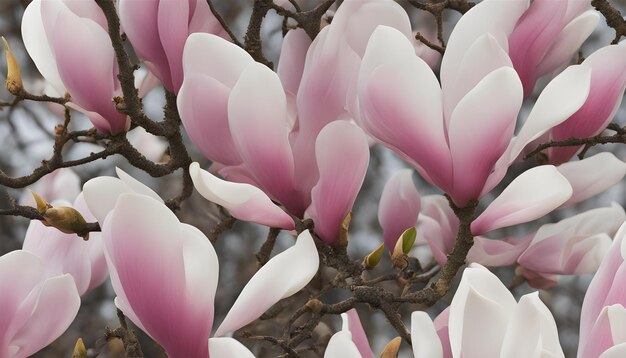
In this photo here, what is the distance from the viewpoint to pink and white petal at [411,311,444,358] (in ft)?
Result: 1.42

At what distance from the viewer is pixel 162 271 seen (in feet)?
1.49

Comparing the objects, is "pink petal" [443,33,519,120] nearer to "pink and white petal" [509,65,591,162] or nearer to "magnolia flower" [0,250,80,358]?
"pink and white petal" [509,65,591,162]

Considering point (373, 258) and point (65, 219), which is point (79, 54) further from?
point (373, 258)

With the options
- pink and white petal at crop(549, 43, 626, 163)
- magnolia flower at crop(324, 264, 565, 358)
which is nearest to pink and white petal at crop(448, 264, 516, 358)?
magnolia flower at crop(324, 264, 565, 358)

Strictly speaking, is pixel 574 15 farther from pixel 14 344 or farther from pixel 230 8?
pixel 230 8

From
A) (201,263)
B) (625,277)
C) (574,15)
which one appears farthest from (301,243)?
(574,15)

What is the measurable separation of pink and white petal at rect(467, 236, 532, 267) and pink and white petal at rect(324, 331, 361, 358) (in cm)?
29

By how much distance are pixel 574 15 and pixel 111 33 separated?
0.31 metres

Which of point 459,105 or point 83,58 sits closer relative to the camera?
point 459,105

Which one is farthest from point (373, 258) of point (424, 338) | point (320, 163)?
point (424, 338)

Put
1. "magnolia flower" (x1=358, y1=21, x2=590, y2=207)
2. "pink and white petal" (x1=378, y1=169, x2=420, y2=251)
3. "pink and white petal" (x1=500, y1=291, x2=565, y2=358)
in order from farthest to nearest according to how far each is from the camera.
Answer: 1. "pink and white petal" (x1=378, y1=169, x2=420, y2=251)
2. "magnolia flower" (x1=358, y1=21, x2=590, y2=207)
3. "pink and white petal" (x1=500, y1=291, x2=565, y2=358)

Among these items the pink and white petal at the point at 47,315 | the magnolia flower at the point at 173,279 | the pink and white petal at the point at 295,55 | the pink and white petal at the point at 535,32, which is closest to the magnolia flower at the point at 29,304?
the pink and white petal at the point at 47,315

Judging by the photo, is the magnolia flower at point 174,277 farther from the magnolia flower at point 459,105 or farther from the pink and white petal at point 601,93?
the pink and white petal at point 601,93

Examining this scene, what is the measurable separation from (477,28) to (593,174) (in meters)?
0.19
